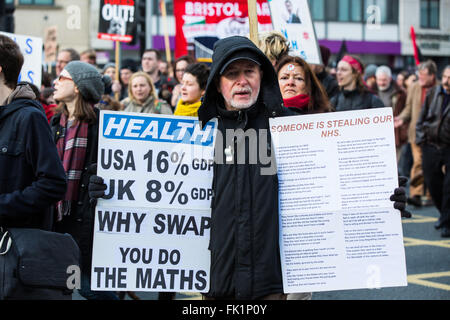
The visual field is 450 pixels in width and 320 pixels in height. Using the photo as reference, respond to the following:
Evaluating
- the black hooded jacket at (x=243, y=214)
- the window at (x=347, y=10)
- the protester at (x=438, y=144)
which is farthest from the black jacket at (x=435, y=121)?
the window at (x=347, y=10)

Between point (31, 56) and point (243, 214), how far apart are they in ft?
15.1

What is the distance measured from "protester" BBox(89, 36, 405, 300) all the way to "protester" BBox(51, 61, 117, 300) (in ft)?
4.88

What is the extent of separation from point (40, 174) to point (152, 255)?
2.24 ft

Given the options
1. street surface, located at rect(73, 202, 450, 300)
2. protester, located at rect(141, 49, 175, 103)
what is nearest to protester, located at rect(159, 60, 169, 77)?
protester, located at rect(141, 49, 175, 103)

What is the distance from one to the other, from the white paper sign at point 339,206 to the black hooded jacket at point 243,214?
0.08m

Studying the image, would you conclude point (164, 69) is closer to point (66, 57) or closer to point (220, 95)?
point (66, 57)

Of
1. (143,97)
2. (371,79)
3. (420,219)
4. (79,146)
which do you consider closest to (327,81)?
(143,97)

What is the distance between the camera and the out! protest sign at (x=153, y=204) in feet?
13.1

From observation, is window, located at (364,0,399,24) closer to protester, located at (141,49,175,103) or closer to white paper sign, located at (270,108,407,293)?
protester, located at (141,49,175,103)

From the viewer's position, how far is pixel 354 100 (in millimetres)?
8953

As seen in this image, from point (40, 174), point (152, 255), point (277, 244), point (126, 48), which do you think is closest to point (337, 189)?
point (277, 244)
